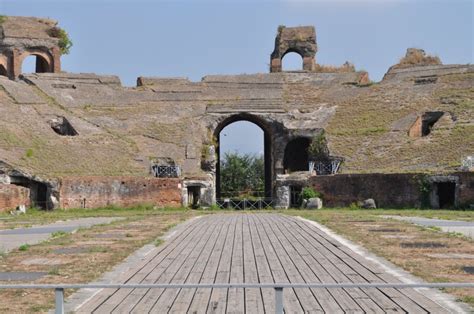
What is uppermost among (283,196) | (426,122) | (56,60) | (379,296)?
(56,60)

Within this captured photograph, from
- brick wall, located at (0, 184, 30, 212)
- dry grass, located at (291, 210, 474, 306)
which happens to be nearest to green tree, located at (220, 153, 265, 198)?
brick wall, located at (0, 184, 30, 212)

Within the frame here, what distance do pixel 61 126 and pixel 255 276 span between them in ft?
117

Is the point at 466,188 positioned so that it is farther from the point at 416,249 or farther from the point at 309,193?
the point at 416,249

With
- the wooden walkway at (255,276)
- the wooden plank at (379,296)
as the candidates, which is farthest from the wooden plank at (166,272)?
the wooden plank at (379,296)

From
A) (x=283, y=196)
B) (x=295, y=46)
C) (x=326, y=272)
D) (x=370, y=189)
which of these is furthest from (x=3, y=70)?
(x=326, y=272)

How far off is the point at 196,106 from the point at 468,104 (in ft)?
62.9

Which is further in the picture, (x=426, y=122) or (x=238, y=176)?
(x=238, y=176)

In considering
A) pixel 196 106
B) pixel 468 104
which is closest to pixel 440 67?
pixel 468 104

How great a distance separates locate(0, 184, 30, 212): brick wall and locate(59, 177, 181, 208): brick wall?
1804 mm

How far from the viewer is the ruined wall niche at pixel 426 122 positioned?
42156 mm

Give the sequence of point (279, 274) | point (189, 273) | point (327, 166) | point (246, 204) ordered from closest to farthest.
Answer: point (279, 274), point (189, 273), point (327, 166), point (246, 204)

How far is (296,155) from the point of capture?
48156 mm

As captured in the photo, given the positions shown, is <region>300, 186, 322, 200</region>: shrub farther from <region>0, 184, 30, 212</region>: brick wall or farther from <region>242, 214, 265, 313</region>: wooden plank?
<region>242, 214, 265, 313</region>: wooden plank

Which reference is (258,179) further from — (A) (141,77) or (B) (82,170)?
(B) (82,170)
